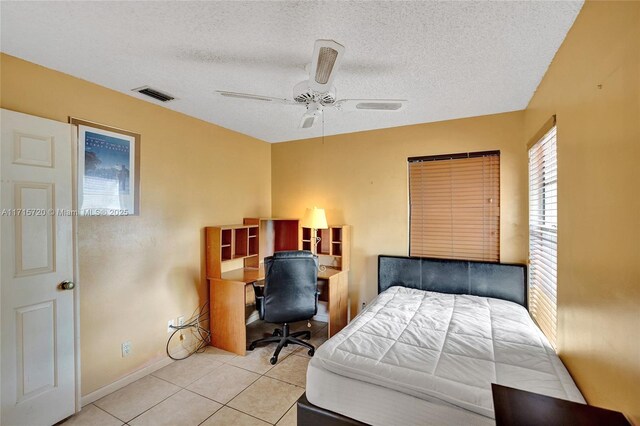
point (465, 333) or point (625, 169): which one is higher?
point (625, 169)

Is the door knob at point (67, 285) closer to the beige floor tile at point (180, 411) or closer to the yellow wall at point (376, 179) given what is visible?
the beige floor tile at point (180, 411)

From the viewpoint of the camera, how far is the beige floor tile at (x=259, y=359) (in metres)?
2.75

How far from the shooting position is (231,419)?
2.05 m

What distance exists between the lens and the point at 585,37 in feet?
4.59

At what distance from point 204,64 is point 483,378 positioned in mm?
2558

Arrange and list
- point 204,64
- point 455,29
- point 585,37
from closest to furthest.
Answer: point 585,37
point 455,29
point 204,64

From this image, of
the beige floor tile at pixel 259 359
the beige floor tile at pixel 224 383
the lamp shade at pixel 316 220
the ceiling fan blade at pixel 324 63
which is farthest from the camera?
the lamp shade at pixel 316 220

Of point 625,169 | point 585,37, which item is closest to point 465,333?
point 625,169

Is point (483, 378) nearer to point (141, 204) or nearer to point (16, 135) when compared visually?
point (141, 204)

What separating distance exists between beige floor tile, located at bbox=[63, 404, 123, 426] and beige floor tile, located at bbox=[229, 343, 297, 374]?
3.28 feet

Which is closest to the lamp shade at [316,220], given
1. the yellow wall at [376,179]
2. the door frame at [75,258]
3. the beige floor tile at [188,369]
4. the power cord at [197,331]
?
the yellow wall at [376,179]

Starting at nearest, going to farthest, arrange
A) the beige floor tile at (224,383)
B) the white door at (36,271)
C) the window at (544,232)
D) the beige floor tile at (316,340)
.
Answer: the white door at (36,271)
the window at (544,232)
the beige floor tile at (224,383)
the beige floor tile at (316,340)

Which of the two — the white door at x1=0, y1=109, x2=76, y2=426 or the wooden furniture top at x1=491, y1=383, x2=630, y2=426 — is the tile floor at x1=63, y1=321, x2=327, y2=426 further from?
the wooden furniture top at x1=491, y1=383, x2=630, y2=426

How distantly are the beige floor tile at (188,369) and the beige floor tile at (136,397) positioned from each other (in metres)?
0.07
